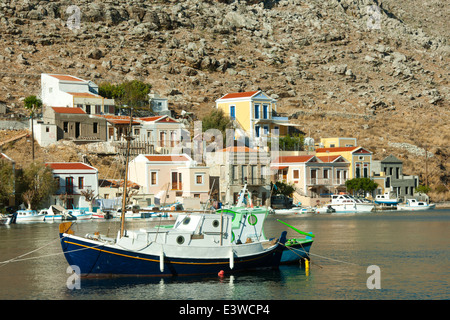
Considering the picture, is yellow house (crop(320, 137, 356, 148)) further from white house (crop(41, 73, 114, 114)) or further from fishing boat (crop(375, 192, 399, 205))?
white house (crop(41, 73, 114, 114))

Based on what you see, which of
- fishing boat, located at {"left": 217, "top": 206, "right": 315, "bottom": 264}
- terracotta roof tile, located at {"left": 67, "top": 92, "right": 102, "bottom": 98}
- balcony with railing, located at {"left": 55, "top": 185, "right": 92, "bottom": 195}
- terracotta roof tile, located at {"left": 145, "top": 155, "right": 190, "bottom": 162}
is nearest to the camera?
A: fishing boat, located at {"left": 217, "top": 206, "right": 315, "bottom": 264}

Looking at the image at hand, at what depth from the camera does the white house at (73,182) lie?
248 ft

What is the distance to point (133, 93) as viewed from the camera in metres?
102

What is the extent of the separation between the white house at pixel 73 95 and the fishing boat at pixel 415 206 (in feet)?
129

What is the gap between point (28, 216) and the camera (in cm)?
7000

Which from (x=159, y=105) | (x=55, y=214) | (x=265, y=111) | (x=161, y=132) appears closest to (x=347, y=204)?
(x=265, y=111)

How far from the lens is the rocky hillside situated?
115 m

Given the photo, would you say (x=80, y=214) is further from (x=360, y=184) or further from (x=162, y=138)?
(x=360, y=184)

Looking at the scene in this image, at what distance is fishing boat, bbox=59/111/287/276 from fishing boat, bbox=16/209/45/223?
39.1 m

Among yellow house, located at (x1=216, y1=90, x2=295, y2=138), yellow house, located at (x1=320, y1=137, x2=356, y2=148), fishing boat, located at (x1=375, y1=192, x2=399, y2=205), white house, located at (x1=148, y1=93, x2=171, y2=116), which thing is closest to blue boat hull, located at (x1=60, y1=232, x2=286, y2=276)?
fishing boat, located at (x1=375, y1=192, x2=399, y2=205)

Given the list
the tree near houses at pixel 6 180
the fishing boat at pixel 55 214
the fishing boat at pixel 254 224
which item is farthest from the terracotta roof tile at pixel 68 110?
the fishing boat at pixel 254 224

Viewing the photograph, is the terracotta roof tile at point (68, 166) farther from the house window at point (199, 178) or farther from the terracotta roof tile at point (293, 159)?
the terracotta roof tile at point (293, 159)

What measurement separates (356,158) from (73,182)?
127ft
